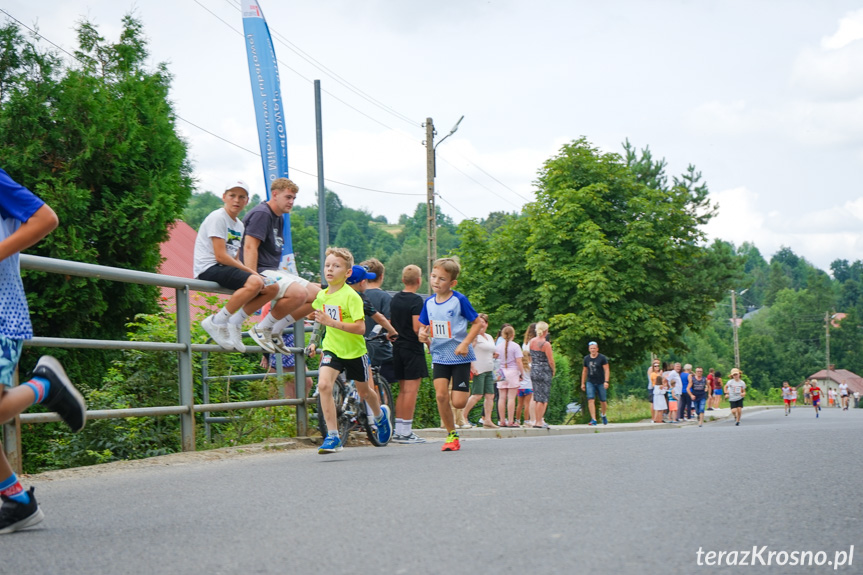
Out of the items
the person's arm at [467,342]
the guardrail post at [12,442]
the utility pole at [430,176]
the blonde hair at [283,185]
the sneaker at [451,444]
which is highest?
the utility pole at [430,176]

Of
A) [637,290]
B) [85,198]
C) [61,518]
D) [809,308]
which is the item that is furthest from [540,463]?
[809,308]

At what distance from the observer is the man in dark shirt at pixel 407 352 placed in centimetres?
1057

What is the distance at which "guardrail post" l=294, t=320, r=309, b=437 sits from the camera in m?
10.3

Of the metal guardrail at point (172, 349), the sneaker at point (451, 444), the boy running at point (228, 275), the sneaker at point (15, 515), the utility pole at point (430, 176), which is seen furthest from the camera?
the utility pole at point (430, 176)

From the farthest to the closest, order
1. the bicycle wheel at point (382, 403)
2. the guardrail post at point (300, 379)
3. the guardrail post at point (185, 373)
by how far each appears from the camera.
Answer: the guardrail post at point (300, 379)
the bicycle wheel at point (382, 403)
the guardrail post at point (185, 373)

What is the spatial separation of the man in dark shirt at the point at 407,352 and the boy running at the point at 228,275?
1.96 meters

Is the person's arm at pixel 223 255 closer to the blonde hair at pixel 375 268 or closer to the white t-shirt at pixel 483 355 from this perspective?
the blonde hair at pixel 375 268

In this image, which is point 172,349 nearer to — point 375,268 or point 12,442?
point 12,442

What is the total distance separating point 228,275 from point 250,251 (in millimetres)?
374

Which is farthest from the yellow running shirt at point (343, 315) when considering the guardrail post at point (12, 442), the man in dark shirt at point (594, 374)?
the man in dark shirt at point (594, 374)

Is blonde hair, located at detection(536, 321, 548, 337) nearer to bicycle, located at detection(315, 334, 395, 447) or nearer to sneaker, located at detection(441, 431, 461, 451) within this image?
bicycle, located at detection(315, 334, 395, 447)

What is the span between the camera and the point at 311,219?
12650 centimetres

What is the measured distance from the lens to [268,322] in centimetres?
923

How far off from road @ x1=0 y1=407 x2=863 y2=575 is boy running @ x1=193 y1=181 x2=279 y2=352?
1.61m
